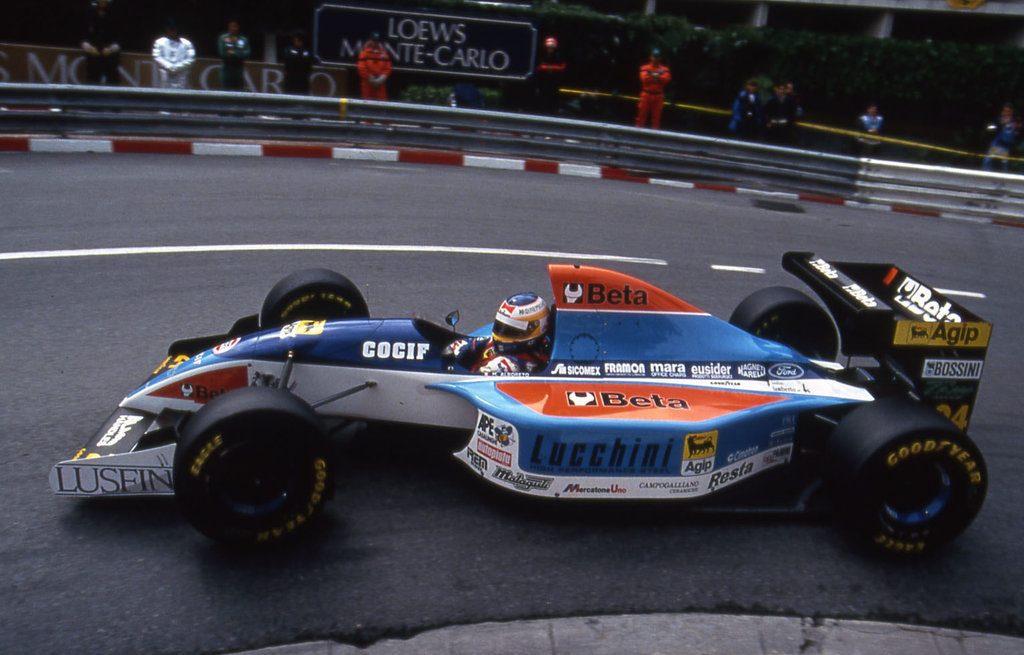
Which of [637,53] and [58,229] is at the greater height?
[637,53]

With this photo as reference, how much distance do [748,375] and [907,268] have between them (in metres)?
5.29

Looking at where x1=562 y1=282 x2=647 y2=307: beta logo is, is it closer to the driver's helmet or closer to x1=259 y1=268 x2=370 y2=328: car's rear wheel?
the driver's helmet

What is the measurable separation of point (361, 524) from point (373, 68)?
10.3m

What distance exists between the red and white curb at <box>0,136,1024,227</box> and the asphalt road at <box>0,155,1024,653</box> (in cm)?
224

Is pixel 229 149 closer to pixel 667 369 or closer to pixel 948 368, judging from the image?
pixel 667 369

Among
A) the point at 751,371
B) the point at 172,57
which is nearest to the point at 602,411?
the point at 751,371

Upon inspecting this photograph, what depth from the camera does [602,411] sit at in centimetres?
488

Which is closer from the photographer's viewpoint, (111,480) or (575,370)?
(111,480)

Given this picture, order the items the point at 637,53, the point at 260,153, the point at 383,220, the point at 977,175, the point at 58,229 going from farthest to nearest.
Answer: the point at 637,53
the point at 977,175
the point at 260,153
the point at 383,220
the point at 58,229

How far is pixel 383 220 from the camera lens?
31.6 ft

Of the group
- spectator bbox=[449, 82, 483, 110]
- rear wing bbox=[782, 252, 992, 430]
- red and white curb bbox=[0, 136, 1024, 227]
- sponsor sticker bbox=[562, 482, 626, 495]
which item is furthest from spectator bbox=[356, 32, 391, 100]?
sponsor sticker bbox=[562, 482, 626, 495]

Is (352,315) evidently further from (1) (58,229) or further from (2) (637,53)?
(2) (637,53)

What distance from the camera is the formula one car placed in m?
4.45

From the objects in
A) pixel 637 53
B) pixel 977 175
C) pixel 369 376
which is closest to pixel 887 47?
pixel 637 53
